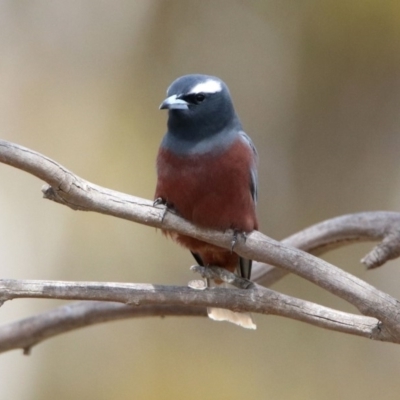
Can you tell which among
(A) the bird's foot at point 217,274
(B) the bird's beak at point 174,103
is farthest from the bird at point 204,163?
(A) the bird's foot at point 217,274

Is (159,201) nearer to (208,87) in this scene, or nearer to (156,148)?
(208,87)

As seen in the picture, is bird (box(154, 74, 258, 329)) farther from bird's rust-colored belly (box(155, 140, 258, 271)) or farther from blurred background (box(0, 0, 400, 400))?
blurred background (box(0, 0, 400, 400))

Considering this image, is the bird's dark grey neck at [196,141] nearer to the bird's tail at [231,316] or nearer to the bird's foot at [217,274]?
the bird's foot at [217,274]

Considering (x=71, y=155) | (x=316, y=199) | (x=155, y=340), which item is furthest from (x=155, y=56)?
(x=155, y=340)

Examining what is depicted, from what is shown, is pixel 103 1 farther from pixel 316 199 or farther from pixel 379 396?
pixel 379 396

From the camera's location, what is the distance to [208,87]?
10.4ft

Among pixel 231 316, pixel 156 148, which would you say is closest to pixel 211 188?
pixel 231 316

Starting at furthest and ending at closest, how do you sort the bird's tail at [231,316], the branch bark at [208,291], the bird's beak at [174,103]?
the bird's tail at [231,316] < the bird's beak at [174,103] < the branch bark at [208,291]

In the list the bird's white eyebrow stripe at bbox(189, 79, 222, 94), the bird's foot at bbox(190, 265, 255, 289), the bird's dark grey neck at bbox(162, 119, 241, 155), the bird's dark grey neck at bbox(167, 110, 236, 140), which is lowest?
the bird's foot at bbox(190, 265, 255, 289)

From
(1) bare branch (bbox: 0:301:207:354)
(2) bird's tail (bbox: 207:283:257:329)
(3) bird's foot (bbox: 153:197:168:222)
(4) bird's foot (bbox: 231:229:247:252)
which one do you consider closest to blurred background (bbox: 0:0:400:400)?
(1) bare branch (bbox: 0:301:207:354)

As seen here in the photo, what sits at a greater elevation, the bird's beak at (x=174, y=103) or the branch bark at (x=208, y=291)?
the bird's beak at (x=174, y=103)

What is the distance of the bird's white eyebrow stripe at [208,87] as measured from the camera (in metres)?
3.14

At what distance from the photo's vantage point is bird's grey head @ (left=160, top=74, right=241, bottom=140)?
312 centimetres

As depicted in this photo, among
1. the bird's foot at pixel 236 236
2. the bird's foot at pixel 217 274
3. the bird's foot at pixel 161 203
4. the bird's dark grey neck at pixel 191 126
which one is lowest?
the bird's foot at pixel 217 274
